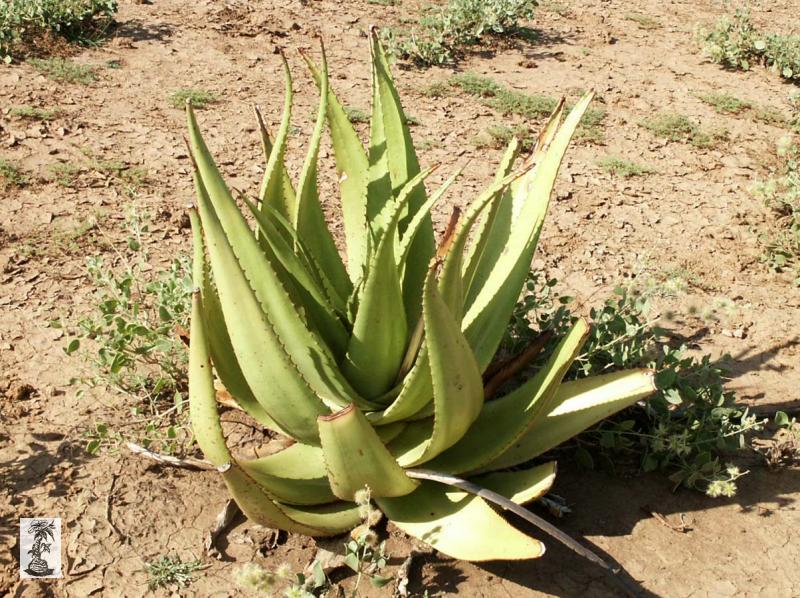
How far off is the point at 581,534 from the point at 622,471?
352 mm

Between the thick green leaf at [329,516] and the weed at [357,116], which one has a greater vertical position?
the weed at [357,116]

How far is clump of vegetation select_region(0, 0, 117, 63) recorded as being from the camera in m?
5.30

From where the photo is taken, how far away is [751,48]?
6.33 metres

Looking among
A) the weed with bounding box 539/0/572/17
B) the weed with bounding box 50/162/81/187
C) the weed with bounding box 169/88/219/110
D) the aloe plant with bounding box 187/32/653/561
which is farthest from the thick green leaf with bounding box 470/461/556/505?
the weed with bounding box 539/0/572/17

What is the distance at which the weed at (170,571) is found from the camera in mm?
2270

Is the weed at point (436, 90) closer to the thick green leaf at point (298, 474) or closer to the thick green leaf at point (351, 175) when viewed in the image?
the thick green leaf at point (351, 175)

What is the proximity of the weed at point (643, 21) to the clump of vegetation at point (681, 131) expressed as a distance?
1.96 metres

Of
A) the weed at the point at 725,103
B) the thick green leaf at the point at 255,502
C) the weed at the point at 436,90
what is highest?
the weed at the point at 436,90

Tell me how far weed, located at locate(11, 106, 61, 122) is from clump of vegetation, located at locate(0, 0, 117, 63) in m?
0.70

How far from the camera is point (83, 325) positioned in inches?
111

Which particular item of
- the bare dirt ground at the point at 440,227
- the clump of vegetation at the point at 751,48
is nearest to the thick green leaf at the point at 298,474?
the bare dirt ground at the point at 440,227

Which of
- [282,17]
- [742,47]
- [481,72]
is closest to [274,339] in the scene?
[481,72]

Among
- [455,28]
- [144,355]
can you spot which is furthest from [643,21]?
[144,355]

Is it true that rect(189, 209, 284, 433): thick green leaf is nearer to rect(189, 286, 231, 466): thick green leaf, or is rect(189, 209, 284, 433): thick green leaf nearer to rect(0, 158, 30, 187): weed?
rect(189, 286, 231, 466): thick green leaf
